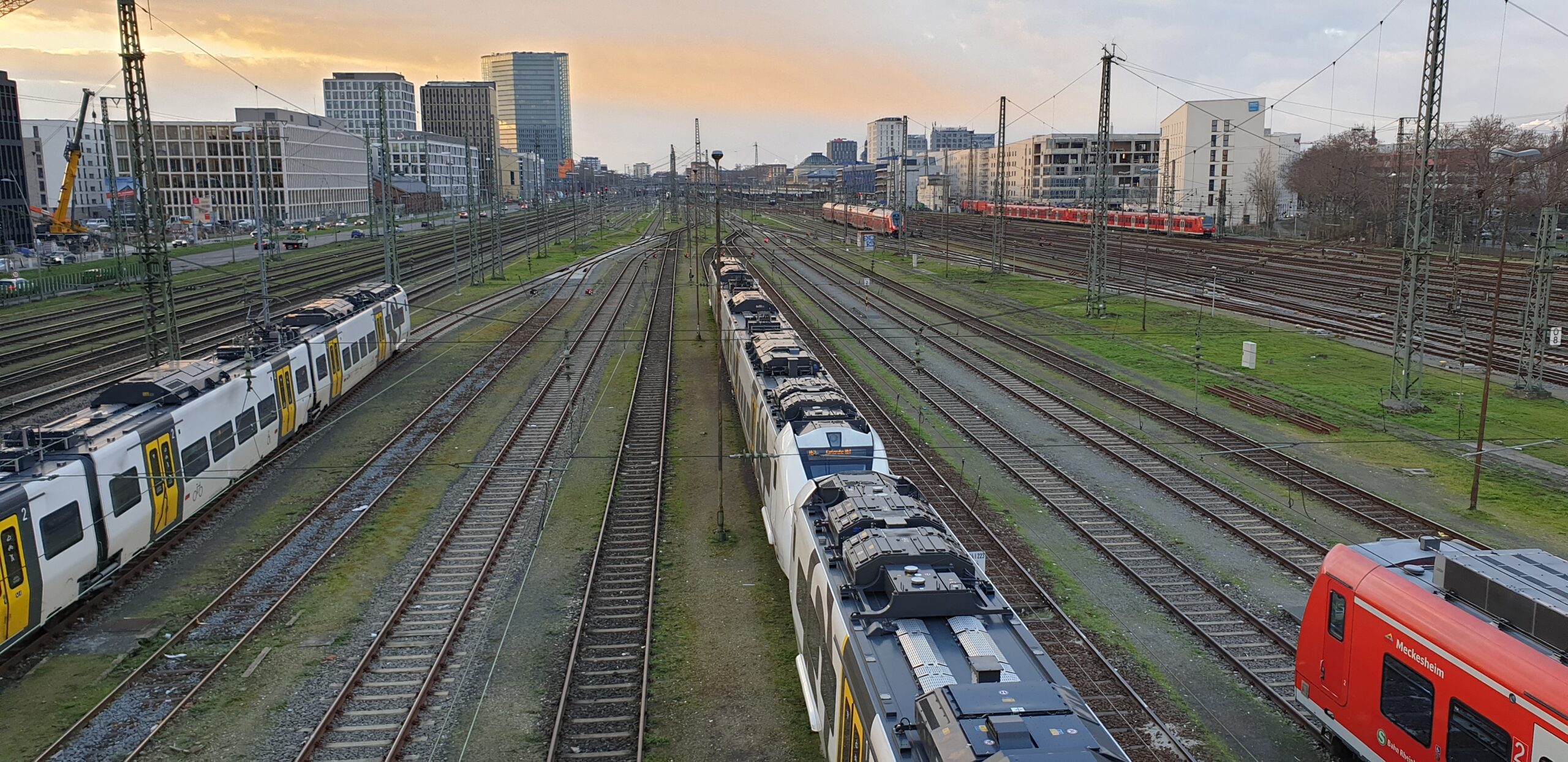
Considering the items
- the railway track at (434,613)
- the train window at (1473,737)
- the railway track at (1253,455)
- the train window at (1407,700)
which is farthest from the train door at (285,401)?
the train window at (1473,737)

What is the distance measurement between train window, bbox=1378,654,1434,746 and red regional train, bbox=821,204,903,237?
83.5 metres

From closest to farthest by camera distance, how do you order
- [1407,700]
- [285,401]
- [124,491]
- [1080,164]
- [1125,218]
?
[1407,700] < [124,491] < [285,401] < [1125,218] < [1080,164]

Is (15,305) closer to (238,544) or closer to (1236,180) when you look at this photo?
(238,544)

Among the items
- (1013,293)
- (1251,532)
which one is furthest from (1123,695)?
(1013,293)

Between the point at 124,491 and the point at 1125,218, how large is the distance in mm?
106818

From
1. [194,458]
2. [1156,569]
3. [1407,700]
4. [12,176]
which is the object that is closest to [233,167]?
[12,176]

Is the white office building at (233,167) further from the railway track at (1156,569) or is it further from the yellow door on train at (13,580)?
the yellow door on train at (13,580)

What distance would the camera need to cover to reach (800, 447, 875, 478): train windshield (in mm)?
18875

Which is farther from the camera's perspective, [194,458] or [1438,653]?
[194,458]

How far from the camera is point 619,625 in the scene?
19219 millimetres

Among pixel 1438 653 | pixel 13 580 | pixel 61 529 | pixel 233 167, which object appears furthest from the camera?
pixel 233 167

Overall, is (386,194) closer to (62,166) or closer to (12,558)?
(12,558)

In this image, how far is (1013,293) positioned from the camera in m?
68.9

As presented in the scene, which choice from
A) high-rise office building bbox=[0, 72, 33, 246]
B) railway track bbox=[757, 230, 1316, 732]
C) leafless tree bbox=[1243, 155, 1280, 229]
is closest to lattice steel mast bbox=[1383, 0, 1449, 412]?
railway track bbox=[757, 230, 1316, 732]
